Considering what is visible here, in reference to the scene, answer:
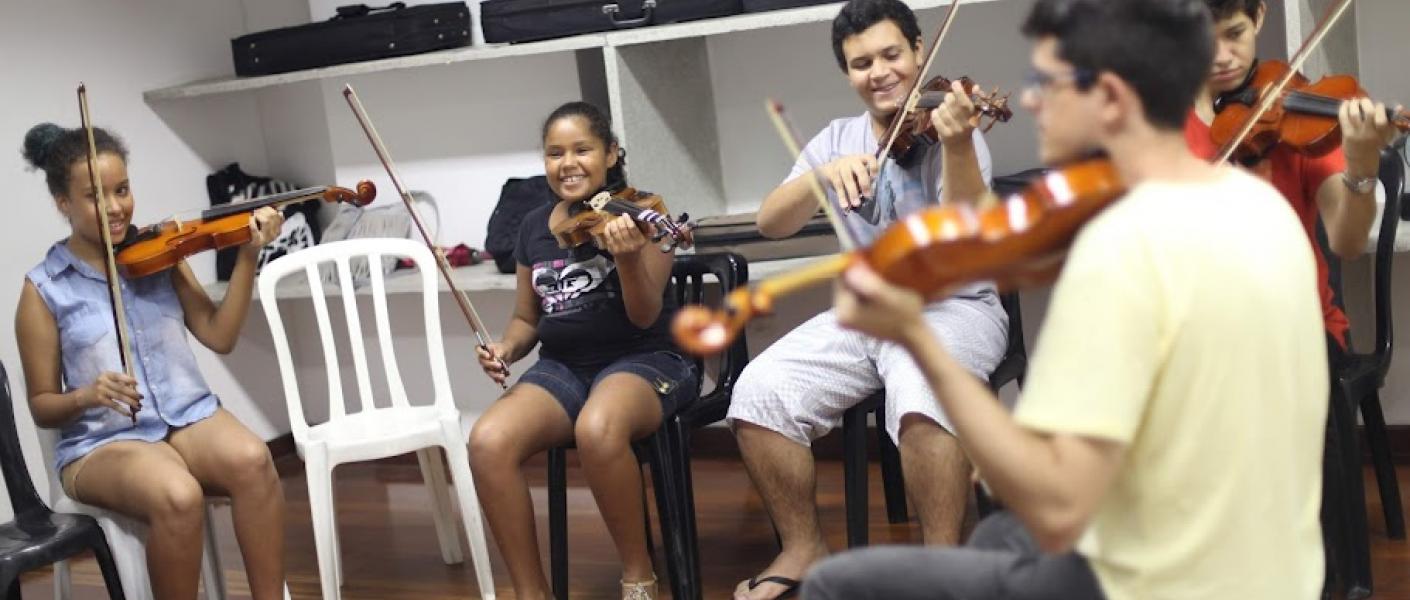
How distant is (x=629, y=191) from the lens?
313 cm

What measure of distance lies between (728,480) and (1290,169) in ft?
5.86

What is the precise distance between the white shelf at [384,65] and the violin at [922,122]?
99cm

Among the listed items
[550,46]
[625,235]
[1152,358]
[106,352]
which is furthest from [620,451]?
[1152,358]

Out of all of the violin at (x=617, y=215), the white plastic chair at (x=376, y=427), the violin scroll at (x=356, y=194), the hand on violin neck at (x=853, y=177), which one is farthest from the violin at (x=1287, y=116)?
the violin scroll at (x=356, y=194)

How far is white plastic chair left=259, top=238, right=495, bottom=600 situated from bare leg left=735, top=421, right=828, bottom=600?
558 millimetres

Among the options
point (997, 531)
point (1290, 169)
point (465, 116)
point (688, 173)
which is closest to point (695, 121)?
point (688, 173)

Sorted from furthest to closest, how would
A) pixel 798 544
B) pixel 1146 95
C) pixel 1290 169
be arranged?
pixel 798 544, pixel 1290 169, pixel 1146 95

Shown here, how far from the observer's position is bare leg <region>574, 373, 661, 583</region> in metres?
2.98

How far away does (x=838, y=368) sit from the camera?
2.99 m

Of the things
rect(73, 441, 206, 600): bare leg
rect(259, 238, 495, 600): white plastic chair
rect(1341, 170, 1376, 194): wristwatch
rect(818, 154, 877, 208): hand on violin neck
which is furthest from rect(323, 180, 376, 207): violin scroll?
rect(1341, 170, 1376, 194): wristwatch

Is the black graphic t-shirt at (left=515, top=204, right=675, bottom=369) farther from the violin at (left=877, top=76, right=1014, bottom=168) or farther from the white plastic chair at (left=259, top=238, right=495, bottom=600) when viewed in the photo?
the violin at (left=877, top=76, right=1014, bottom=168)

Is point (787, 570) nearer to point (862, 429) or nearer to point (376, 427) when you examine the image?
point (862, 429)

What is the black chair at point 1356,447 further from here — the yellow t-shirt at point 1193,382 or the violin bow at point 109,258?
the violin bow at point 109,258

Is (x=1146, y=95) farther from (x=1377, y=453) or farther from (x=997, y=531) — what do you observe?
(x=1377, y=453)
